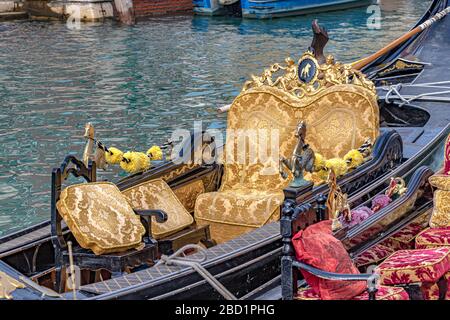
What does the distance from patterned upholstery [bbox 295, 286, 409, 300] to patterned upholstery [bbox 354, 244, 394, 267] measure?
50 cm

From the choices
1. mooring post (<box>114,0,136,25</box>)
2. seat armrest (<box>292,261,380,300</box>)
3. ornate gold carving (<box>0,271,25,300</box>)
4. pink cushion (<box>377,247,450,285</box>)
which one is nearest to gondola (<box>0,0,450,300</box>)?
ornate gold carving (<box>0,271,25,300</box>)

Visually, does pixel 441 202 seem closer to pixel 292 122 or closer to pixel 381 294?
pixel 381 294

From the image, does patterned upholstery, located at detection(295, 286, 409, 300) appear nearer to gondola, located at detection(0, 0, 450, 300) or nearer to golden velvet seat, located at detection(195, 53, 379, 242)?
gondola, located at detection(0, 0, 450, 300)

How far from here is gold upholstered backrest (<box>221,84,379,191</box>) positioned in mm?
3969

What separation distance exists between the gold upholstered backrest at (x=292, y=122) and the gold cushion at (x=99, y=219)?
95 cm

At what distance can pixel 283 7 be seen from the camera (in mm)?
15078

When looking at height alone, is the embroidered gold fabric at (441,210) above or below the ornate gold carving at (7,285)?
below

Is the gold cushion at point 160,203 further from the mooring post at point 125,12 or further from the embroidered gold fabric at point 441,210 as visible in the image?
the mooring post at point 125,12

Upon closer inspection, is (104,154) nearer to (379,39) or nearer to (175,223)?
(175,223)

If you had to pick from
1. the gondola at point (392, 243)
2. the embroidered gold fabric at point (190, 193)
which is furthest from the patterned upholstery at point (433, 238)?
the embroidered gold fabric at point (190, 193)

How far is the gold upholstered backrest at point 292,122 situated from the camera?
156 inches

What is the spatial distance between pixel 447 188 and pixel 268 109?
43.8 inches

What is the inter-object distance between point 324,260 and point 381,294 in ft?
0.67

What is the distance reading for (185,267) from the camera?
9.36 feet
